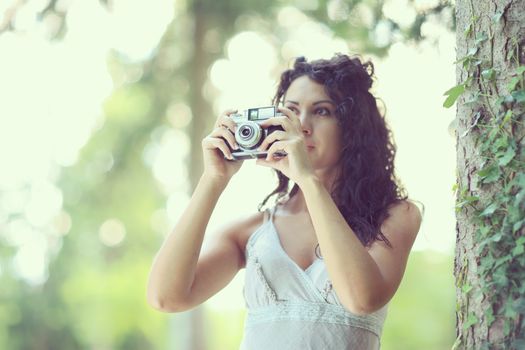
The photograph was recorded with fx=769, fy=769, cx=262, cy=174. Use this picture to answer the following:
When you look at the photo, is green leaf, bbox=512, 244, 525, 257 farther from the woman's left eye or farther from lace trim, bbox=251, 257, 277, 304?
the woman's left eye

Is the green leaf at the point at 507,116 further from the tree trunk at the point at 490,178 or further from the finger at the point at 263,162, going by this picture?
the finger at the point at 263,162

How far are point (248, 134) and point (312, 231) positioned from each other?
0.45 meters

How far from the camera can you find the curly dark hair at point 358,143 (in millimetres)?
2799

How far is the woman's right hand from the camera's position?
2688 mm

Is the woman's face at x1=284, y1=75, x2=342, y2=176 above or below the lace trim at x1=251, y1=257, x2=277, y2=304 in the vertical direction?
above

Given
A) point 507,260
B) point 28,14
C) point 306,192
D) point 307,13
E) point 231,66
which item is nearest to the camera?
point 507,260

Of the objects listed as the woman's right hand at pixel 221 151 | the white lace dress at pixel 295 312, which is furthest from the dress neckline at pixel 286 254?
the woman's right hand at pixel 221 151

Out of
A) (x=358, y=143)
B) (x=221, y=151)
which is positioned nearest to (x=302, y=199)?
(x=358, y=143)

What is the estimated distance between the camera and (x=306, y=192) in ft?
7.99

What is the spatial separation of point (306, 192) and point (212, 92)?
7.34m

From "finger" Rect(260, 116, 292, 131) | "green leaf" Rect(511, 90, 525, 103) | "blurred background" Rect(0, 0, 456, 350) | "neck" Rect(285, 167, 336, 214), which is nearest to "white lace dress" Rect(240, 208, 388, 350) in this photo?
"neck" Rect(285, 167, 336, 214)

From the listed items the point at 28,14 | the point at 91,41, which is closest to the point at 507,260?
the point at 28,14

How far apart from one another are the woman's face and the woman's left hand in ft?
0.62

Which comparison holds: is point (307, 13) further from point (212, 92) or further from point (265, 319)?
point (265, 319)
